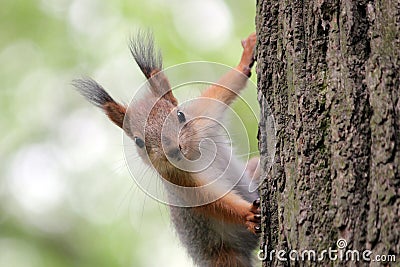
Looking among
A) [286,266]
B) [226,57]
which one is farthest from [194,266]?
[226,57]

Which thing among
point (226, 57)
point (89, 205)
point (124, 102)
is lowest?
point (124, 102)

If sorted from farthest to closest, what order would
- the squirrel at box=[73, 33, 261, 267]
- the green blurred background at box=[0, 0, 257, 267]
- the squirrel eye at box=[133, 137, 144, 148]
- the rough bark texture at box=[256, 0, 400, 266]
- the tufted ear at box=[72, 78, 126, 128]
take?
1. the green blurred background at box=[0, 0, 257, 267]
2. the tufted ear at box=[72, 78, 126, 128]
3. the squirrel eye at box=[133, 137, 144, 148]
4. the squirrel at box=[73, 33, 261, 267]
5. the rough bark texture at box=[256, 0, 400, 266]

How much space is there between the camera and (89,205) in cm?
676

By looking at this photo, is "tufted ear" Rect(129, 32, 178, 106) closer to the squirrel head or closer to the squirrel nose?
the squirrel head

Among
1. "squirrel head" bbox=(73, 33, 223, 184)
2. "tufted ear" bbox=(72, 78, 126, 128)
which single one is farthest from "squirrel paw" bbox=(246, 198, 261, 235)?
"tufted ear" bbox=(72, 78, 126, 128)

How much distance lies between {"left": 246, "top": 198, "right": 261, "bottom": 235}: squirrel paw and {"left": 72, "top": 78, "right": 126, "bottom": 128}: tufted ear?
814 millimetres

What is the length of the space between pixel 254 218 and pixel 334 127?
922 millimetres

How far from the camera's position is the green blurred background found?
6.32m

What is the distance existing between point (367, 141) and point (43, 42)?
549cm

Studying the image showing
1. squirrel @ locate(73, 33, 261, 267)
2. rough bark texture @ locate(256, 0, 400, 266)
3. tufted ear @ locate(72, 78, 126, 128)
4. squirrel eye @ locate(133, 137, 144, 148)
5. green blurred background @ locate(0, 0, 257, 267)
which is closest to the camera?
rough bark texture @ locate(256, 0, 400, 266)

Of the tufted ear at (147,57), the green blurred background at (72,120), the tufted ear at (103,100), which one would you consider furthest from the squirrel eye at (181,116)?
the green blurred background at (72,120)

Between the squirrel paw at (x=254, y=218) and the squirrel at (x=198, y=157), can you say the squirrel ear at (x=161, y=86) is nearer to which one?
the squirrel at (x=198, y=157)

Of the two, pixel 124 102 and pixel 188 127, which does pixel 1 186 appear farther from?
pixel 188 127

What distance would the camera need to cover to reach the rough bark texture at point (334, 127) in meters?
1.76
